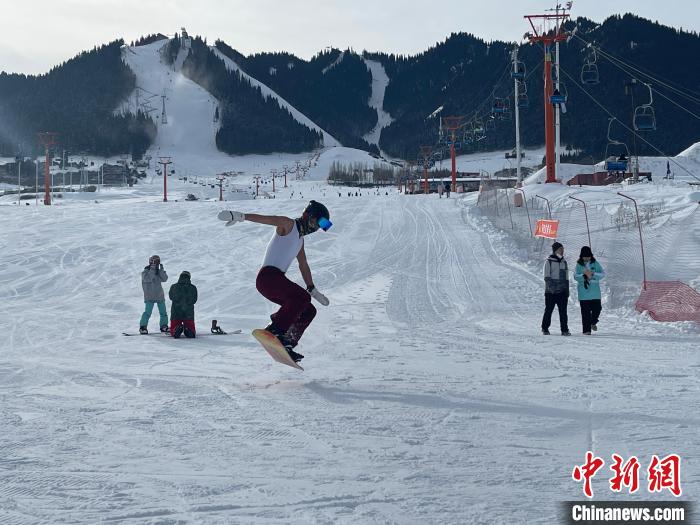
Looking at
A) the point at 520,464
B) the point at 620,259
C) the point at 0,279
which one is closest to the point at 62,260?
the point at 0,279

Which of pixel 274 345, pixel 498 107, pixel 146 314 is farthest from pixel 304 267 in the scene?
pixel 498 107

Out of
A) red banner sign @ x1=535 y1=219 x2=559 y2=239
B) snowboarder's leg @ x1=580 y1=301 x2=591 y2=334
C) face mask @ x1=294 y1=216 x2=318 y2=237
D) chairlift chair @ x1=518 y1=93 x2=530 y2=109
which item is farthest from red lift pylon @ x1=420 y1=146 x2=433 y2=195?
face mask @ x1=294 y1=216 x2=318 y2=237

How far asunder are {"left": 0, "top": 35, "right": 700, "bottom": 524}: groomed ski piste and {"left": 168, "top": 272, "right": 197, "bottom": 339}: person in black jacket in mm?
334

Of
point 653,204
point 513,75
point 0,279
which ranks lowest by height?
point 0,279

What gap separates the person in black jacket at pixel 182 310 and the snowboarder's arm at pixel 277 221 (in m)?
4.78

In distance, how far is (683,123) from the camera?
7761 inches

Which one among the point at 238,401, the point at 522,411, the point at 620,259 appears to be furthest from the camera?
the point at 620,259

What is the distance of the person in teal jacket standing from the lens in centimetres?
1075

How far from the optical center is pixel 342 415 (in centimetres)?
554

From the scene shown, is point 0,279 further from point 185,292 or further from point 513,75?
point 513,75

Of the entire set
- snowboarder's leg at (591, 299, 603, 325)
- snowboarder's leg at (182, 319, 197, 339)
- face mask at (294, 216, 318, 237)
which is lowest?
snowboarder's leg at (182, 319, 197, 339)

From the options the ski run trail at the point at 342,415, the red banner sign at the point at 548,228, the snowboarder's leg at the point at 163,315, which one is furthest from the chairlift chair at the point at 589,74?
the snowboarder's leg at the point at 163,315

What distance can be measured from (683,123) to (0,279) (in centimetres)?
20381

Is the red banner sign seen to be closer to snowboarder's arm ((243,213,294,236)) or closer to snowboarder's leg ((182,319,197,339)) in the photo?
snowboarder's leg ((182,319,197,339))
